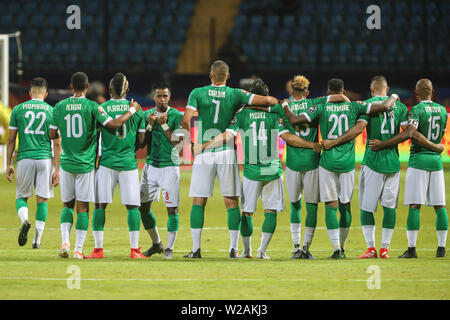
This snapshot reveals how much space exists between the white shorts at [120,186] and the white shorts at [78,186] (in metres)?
0.08

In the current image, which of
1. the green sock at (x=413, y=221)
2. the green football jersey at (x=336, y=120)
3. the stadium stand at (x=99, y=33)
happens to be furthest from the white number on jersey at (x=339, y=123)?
the stadium stand at (x=99, y=33)

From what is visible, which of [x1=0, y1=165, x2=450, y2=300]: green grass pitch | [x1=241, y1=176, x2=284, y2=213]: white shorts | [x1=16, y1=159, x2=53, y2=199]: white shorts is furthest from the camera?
[x1=16, y1=159, x2=53, y2=199]: white shorts

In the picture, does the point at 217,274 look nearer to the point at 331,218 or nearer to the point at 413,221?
the point at 331,218

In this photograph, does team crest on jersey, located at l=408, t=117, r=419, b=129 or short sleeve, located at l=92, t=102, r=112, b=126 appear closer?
short sleeve, located at l=92, t=102, r=112, b=126

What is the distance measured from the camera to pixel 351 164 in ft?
29.1

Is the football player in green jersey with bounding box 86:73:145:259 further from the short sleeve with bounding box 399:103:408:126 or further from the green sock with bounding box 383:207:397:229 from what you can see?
the short sleeve with bounding box 399:103:408:126

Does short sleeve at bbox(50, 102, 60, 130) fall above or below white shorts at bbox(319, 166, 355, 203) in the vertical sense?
above

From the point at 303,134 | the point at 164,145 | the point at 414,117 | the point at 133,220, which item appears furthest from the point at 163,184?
the point at 414,117

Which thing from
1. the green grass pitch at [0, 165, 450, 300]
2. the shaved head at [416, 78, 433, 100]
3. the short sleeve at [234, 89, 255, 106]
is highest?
the shaved head at [416, 78, 433, 100]

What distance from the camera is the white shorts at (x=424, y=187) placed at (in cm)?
898

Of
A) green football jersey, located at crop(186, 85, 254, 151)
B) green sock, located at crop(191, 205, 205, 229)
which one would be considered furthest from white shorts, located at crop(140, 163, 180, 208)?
green football jersey, located at crop(186, 85, 254, 151)

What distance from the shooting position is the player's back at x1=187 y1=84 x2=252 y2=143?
8.68 metres

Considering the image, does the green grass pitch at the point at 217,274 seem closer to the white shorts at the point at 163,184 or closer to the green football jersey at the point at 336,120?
the white shorts at the point at 163,184

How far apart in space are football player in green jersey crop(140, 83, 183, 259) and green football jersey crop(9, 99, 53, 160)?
139 cm
